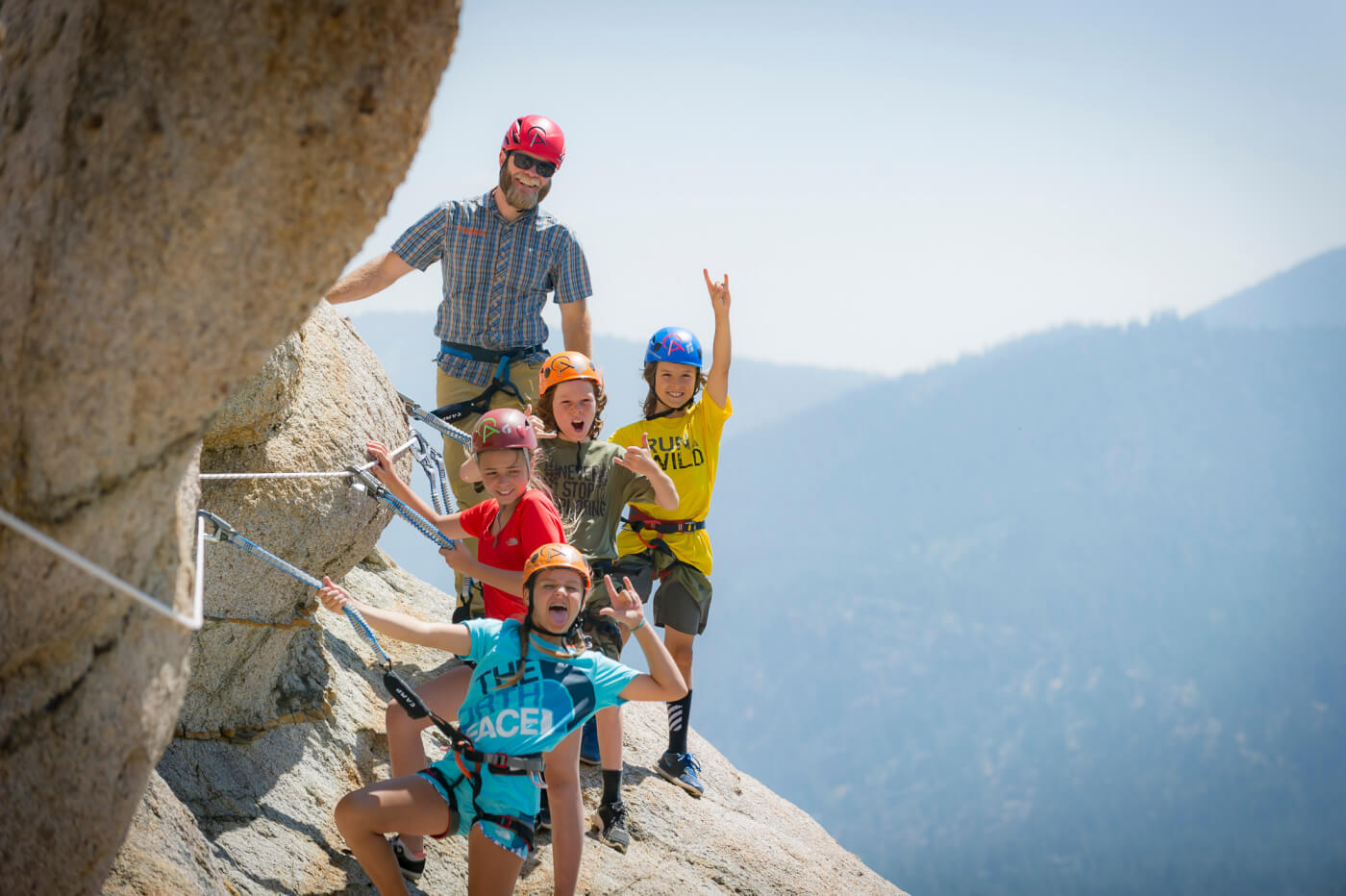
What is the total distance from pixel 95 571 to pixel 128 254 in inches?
33.1

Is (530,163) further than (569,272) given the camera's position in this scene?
No

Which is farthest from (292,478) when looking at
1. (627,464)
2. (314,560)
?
(627,464)

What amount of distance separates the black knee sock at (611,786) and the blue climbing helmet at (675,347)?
272 cm

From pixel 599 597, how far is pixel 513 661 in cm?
203

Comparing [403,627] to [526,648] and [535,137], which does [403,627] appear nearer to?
[526,648]

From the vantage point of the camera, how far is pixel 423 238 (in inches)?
281

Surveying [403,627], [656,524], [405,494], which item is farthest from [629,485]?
[403,627]

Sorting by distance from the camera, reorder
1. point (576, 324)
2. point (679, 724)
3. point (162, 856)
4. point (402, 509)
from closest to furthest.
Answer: point (162, 856)
point (402, 509)
point (679, 724)
point (576, 324)

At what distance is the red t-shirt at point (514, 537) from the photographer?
17.4ft

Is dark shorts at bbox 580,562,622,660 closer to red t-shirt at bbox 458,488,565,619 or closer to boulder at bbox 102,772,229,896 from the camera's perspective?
red t-shirt at bbox 458,488,565,619

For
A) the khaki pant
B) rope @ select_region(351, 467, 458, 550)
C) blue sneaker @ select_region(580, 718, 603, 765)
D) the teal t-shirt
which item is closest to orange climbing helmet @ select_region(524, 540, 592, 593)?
the teal t-shirt

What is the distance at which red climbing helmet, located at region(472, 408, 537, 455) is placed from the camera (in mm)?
5258

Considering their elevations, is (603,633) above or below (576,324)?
below

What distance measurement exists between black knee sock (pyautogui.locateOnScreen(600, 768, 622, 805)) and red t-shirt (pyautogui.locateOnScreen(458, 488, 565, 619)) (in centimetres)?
129
